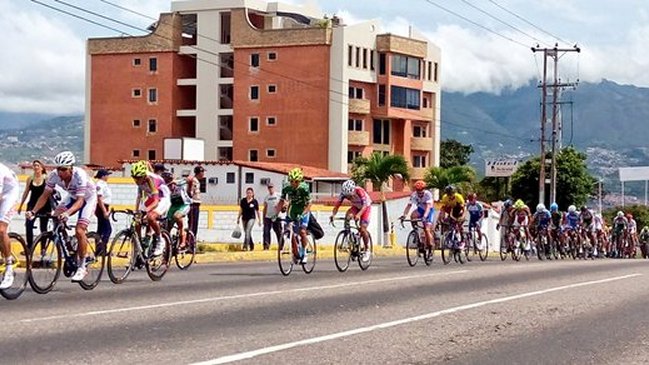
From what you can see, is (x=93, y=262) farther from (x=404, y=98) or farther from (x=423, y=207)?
(x=404, y=98)

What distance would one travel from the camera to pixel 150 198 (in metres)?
17.2

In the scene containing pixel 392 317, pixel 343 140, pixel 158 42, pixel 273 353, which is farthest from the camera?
pixel 158 42

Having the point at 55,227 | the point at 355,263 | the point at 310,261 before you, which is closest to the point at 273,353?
the point at 55,227

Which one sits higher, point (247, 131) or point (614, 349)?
point (247, 131)

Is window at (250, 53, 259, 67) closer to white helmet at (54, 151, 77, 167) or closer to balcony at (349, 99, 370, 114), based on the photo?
balcony at (349, 99, 370, 114)

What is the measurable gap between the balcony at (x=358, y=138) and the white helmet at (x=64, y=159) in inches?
2807

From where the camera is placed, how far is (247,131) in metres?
88.2

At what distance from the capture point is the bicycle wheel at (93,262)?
15.4 meters

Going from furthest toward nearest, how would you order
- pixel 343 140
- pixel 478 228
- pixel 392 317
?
pixel 343 140 < pixel 478 228 < pixel 392 317

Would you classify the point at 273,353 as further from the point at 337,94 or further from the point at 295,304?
the point at 337,94

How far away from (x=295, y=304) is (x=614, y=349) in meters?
4.41

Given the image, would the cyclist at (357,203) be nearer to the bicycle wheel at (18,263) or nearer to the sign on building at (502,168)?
the bicycle wheel at (18,263)

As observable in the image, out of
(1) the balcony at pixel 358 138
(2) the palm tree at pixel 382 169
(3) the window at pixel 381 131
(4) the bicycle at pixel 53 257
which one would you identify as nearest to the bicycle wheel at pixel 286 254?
(4) the bicycle at pixel 53 257

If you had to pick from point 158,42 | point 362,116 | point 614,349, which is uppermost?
point 158,42
